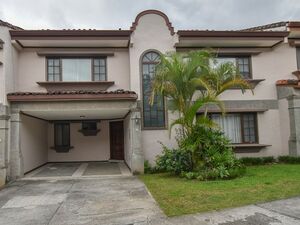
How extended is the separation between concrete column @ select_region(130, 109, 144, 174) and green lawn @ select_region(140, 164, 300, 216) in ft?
3.40

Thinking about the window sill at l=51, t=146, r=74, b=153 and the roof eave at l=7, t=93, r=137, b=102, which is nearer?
the roof eave at l=7, t=93, r=137, b=102

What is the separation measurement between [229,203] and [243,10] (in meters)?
12.7

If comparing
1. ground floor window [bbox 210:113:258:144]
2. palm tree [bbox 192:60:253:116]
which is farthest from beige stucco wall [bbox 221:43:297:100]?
palm tree [bbox 192:60:253:116]

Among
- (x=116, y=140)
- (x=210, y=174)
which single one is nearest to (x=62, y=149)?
(x=116, y=140)

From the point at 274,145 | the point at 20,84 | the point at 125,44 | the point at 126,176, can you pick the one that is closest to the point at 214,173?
the point at 126,176

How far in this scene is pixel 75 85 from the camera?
12.0m

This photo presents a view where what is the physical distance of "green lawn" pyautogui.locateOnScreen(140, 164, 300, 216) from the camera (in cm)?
595

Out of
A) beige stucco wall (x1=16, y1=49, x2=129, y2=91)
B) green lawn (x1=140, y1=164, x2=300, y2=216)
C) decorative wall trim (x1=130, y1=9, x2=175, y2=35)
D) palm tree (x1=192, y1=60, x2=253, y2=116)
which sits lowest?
green lawn (x1=140, y1=164, x2=300, y2=216)

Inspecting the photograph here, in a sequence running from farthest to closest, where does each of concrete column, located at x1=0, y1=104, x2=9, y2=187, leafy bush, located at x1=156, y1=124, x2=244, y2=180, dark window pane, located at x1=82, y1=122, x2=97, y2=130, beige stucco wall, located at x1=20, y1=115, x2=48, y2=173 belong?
dark window pane, located at x1=82, y1=122, x2=97, y2=130 → beige stucco wall, located at x1=20, y1=115, x2=48, y2=173 → concrete column, located at x1=0, y1=104, x2=9, y2=187 → leafy bush, located at x1=156, y1=124, x2=244, y2=180

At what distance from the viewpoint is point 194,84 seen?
9203 millimetres

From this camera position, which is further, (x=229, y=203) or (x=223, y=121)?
Answer: (x=223, y=121)

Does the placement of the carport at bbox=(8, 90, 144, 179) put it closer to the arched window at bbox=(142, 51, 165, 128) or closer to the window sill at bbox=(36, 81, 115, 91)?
the arched window at bbox=(142, 51, 165, 128)

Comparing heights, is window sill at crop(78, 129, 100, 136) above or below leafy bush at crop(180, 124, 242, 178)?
above

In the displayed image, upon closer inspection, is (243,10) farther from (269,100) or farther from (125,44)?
(125,44)
